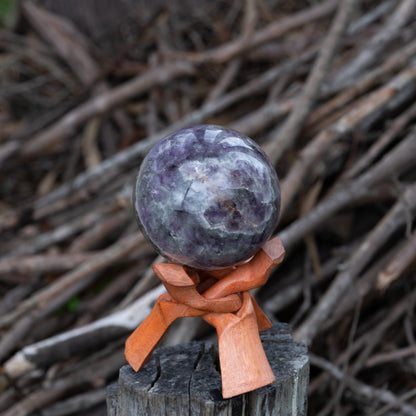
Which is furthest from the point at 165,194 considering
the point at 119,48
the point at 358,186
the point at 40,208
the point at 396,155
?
the point at 119,48

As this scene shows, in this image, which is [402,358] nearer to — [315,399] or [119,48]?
[315,399]

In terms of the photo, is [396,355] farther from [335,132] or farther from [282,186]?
[335,132]

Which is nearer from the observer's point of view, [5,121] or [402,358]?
[402,358]

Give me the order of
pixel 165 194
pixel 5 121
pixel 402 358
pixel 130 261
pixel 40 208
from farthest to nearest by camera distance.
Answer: pixel 5 121 < pixel 40 208 < pixel 130 261 < pixel 402 358 < pixel 165 194

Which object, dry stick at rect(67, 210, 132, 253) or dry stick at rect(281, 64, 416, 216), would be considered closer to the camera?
dry stick at rect(281, 64, 416, 216)

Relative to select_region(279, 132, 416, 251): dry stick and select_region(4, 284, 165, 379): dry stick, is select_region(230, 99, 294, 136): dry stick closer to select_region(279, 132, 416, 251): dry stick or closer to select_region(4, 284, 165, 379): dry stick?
select_region(279, 132, 416, 251): dry stick

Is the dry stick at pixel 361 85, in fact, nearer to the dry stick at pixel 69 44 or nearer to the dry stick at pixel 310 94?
the dry stick at pixel 310 94

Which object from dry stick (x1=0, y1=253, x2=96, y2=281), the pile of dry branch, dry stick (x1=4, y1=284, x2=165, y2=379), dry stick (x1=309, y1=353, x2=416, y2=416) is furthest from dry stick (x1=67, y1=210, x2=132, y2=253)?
dry stick (x1=309, y1=353, x2=416, y2=416)
